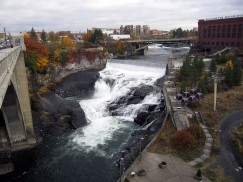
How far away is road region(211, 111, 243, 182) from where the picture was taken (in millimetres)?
22578

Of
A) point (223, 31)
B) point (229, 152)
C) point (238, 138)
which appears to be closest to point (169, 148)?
point (229, 152)

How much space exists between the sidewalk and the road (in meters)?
3.04

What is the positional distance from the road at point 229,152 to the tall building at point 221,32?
158 ft

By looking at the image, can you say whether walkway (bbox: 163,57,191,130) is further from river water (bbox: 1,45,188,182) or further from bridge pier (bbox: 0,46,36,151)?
bridge pier (bbox: 0,46,36,151)

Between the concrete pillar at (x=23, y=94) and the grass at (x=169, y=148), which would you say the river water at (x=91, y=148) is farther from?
the grass at (x=169, y=148)

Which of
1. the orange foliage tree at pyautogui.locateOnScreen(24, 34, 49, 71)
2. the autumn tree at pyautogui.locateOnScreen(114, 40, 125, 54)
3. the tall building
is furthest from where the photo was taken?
the autumn tree at pyautogui.locateOnScreen(114, 40, 125, 54)

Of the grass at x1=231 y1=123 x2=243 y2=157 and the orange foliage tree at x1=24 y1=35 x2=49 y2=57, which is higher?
the orange foliage tree at x1=24 y1=35 x2=49 y2=57

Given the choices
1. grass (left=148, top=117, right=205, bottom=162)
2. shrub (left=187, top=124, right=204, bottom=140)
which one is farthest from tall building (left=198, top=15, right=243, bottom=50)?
grass (left=148, top=117, right=205, bottom=162)

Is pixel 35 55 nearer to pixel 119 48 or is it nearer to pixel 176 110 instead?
pixel 176 110

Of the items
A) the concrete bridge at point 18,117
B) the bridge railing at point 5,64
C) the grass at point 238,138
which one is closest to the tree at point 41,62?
the concrete bridge at point 18,117

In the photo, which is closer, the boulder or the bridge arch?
the bridge arch

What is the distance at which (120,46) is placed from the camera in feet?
352

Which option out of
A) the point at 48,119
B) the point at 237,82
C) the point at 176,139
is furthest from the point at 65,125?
the point at 237,82

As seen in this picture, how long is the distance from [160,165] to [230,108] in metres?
17.7
